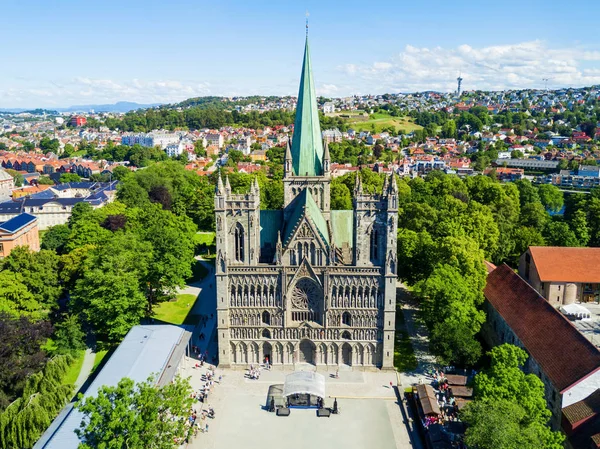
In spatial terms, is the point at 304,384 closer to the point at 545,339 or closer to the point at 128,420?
the point at 128,420

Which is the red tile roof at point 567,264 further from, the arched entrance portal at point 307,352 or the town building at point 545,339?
the arched entrance portal at point 307,352

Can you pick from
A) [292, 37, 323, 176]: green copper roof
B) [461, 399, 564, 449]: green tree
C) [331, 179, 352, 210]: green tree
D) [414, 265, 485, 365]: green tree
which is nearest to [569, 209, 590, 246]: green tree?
[414, 265, 485, 365]: green tree

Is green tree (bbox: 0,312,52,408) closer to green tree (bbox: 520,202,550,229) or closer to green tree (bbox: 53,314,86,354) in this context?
green tree (bbox: 53,314,86,354)

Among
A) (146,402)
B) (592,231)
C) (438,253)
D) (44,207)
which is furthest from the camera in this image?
(44,207)

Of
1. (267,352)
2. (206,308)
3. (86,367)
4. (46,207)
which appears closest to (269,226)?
(267,352)

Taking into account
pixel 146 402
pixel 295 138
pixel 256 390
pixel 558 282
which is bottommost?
pixel 256 390

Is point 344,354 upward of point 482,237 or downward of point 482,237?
downward

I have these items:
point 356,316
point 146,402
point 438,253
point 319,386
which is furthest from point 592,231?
point 146,402

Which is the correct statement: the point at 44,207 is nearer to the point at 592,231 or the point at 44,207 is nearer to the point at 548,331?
the point at 548,331

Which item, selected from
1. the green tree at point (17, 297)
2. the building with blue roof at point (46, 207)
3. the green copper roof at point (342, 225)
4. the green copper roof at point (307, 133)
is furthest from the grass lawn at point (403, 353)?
the building with blue roof at point (46, 207)
